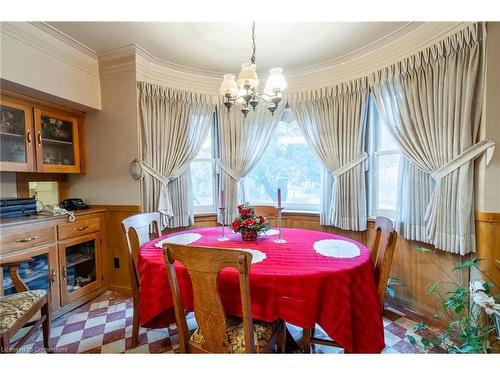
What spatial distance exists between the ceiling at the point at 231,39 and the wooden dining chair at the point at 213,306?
193 cm

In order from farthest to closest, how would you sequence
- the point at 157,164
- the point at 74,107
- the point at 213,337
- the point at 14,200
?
the point at 157,164, the point at 74,107, the point at 14,200, the point at 213,337

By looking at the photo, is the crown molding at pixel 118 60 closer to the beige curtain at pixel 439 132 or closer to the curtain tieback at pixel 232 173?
the curtain tieback at pixel 232 173

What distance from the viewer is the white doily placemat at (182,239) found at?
1.72 meters

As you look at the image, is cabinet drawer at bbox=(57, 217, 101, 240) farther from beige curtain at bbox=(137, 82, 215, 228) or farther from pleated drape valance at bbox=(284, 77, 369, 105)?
pleated drape valance at bbox=(284, 77, 369, 105)

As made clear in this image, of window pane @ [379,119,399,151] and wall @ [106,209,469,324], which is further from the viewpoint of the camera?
window pane @ [379,119,399,151]

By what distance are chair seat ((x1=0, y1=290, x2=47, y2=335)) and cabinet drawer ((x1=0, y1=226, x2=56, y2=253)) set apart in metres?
0.44

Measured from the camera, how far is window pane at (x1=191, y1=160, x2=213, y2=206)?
302 cm

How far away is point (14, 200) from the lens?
1.93 m

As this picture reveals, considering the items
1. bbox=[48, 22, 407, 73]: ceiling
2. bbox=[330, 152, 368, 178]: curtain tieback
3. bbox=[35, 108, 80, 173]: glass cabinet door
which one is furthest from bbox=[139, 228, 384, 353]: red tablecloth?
bbox=[48, 22, 407, 73]: ceiling
